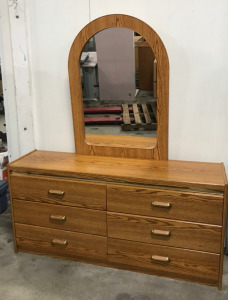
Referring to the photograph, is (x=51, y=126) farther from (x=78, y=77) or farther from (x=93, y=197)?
(x=93, y=197)

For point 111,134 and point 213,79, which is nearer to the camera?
point 213,79

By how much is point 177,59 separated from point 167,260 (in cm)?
129

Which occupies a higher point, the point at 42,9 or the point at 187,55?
the point at 42,9

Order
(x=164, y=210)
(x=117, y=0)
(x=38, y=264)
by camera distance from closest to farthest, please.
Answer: (x=164, y=210) < (x=117, y=0) < (x=38, y=264)

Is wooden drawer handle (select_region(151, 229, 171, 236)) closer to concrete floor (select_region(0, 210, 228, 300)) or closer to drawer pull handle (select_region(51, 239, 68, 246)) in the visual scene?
concrete floor (select_region(0, 210, 228, 300))

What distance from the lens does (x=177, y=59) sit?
7.50 ft

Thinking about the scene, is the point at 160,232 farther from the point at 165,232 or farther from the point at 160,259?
the point at 160,259

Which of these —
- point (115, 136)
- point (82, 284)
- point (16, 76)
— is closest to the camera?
point (82, 284)

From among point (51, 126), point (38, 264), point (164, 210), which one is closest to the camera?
point (164, 210)

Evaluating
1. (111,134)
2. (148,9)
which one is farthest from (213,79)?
(111,134)

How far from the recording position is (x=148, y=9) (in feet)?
7.45

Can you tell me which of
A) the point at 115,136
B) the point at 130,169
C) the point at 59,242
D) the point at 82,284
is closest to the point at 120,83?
the point at 115,136

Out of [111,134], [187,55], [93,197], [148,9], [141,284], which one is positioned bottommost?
[141,284]

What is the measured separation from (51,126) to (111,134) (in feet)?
1.68
